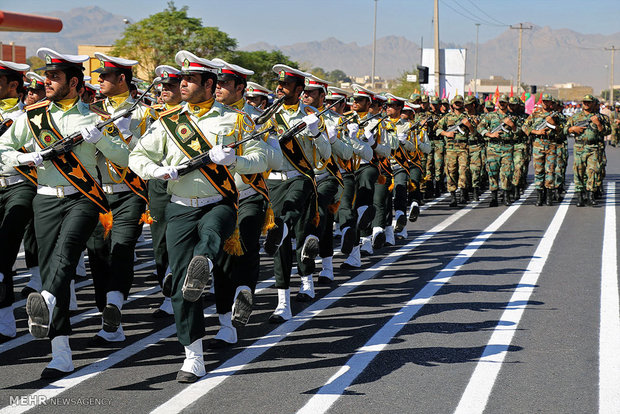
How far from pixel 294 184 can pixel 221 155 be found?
2.23m

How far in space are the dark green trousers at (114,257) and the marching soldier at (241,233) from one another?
81 cm

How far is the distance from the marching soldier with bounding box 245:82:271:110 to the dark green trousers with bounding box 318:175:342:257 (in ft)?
4.75

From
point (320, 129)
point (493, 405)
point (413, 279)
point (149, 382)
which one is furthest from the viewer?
point (413, 279)

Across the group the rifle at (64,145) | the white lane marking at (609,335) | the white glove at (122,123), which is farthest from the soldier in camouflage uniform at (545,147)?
the rifle at (64,145)

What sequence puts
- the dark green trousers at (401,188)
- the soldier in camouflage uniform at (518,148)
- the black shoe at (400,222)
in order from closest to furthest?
the black shoe at (400,222)
the dark green trousers at (401,188)
the soldier in camouflage uniform at (518,148)

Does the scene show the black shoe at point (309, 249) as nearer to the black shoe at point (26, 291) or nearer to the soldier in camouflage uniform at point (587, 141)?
the black shoe at point (26, 291)

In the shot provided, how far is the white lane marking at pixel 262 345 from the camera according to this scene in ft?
18.7

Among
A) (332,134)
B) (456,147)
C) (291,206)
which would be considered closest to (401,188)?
(332,134)

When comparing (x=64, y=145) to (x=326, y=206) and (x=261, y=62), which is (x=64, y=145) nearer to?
(x=326, y=206)

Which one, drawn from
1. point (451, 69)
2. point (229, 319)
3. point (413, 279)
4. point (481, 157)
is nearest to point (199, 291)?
point (229, 319)

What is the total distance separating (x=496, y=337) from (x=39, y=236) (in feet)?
12.1

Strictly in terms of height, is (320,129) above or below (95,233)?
above

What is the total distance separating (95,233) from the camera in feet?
24.5

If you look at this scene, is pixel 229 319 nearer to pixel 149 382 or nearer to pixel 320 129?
pixel 149 382
